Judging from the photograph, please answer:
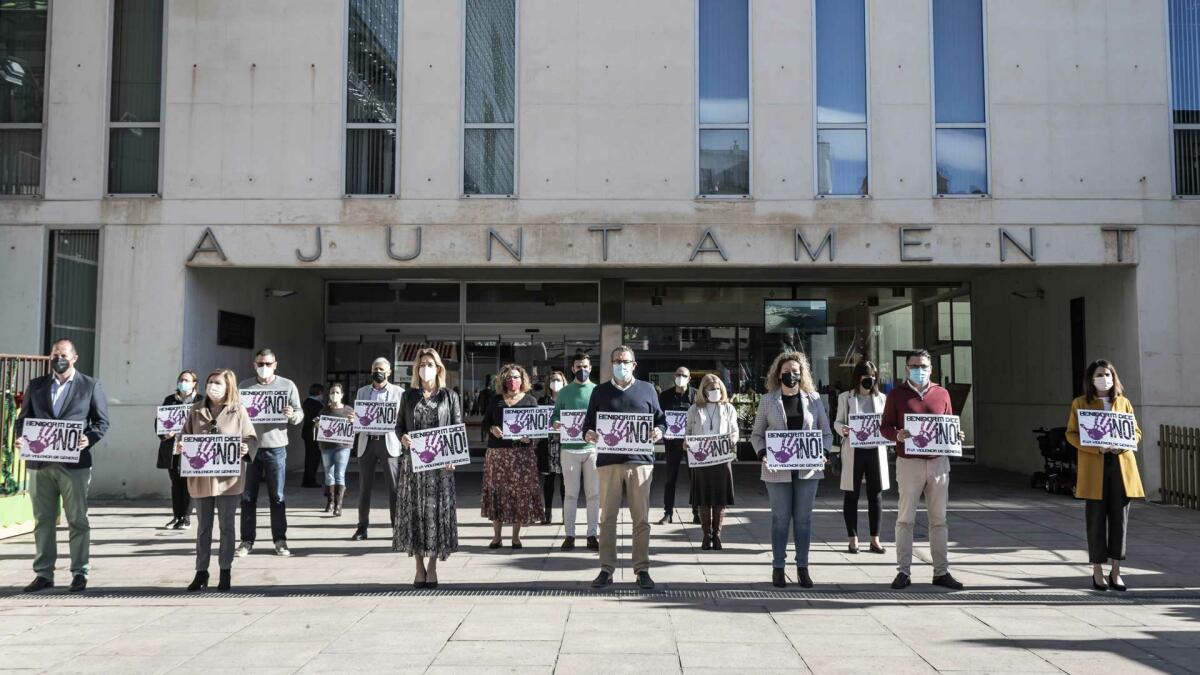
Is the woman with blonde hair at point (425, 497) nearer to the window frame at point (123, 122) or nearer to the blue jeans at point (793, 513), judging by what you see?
the blue jeans at point (793, 513)

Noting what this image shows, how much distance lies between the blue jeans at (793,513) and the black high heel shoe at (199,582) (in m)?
4.96

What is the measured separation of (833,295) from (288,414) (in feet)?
43.2

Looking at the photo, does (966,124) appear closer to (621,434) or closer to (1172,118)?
(1172,118)

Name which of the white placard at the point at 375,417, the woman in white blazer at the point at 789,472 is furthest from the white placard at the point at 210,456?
the woman in white blazer at the point at 789,472

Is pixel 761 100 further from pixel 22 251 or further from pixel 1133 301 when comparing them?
pixel 22 251

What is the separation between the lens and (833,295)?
19984 mm

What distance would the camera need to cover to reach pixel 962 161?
14992mm

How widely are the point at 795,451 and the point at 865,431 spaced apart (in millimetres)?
1957

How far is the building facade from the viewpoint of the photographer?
1469cm

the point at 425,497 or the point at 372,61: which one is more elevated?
the point at 372,61

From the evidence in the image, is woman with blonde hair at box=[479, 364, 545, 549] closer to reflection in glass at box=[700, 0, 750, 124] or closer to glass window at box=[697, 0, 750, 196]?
glass window at box=[697, 0, 750, 196]

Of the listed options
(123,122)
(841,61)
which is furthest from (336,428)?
(841,61)

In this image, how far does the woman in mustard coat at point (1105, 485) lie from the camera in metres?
8.17

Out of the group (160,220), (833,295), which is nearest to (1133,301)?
(833,295)
